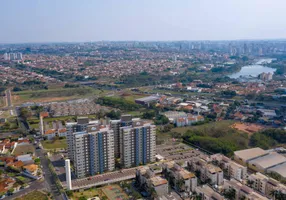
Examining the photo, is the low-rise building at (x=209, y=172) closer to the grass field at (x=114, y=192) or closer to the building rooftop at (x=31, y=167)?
the grass field at (x=114, y=192)

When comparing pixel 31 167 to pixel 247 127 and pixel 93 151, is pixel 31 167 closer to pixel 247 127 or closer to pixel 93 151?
pixel 93 151

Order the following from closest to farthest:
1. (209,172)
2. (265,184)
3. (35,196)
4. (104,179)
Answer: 1. (265,184)
2. (35,196)
3. (209,172)
4. (104,179)

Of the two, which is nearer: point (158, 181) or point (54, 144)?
point (158, 181)

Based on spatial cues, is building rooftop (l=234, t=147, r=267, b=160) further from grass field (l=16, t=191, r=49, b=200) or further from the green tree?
grass field (l=16, t=191, r=49, b=200)

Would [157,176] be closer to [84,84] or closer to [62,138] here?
[62,138]

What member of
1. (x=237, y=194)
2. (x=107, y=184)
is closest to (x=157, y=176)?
(x=107, y=184)

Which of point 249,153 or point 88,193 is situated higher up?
point 249,153

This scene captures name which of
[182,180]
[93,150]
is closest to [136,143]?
[93,150]

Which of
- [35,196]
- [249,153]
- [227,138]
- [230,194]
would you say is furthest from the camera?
[227,138]
